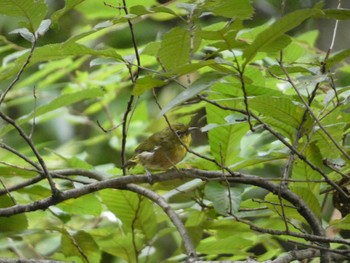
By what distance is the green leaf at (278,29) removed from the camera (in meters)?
0.78

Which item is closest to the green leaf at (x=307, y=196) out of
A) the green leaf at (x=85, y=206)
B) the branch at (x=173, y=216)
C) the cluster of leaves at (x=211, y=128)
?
the cluster of leaves at (x=211, y=128)

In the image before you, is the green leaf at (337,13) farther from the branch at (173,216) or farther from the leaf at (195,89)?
the branch at (173,216)

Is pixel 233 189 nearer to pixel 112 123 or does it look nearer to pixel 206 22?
pixel 112 123

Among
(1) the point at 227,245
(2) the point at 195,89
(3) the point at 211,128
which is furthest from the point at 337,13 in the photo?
(1) the point at 227,245

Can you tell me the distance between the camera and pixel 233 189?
45.3 inches

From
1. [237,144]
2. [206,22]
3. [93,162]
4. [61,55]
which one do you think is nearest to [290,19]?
[61,55]

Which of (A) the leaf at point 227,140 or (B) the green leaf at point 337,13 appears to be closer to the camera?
(B) the green leaf at point 337,13

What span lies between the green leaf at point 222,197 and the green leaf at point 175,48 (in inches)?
9.4

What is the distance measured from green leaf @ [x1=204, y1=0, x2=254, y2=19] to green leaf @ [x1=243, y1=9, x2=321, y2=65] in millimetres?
53

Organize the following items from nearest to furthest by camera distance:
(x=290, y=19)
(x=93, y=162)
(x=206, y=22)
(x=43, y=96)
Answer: (x=290, y=19) → (x=43, y=96) → (x=93, y=162) → (x=206, y=22)

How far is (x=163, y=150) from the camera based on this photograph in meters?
1.51

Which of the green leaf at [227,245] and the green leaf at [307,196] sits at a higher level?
the green leaf at [307,196]

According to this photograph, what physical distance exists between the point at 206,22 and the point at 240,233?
5.67 ft

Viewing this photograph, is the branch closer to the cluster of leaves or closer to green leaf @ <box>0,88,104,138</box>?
the cluster of leaves
